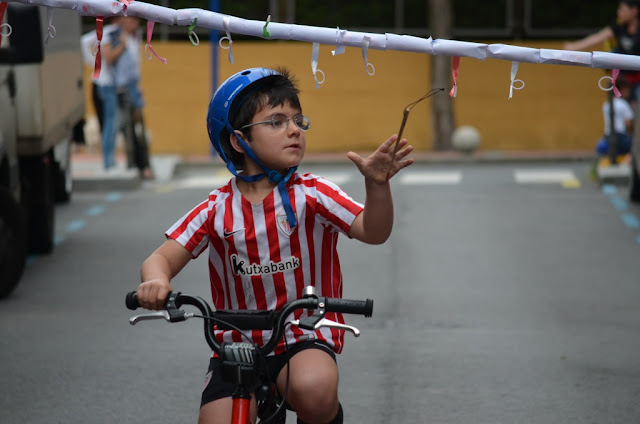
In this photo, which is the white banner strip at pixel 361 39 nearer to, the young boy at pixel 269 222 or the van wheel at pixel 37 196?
the young boy at pixel 269 222

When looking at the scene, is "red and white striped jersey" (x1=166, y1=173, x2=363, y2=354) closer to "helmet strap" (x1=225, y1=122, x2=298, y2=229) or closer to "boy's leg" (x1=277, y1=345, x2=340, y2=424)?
"helmet strap" (x1=225, y1=122, x2=298, y2=229)

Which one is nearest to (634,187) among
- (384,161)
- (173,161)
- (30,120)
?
(30,120)

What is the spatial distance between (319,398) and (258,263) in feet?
1.81

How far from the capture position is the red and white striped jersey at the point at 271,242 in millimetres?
3928

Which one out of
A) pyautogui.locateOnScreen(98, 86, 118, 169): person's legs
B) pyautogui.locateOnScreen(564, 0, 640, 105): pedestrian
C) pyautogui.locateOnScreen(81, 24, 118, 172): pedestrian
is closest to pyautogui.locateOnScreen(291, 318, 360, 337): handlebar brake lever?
pyautogui.locateOnScreen(564, 0, 640, 105): pedestrian

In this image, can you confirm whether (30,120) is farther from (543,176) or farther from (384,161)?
(543,176)

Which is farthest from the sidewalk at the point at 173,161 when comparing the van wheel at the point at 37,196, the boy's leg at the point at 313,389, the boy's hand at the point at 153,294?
the boy's hand at the point at 153,294

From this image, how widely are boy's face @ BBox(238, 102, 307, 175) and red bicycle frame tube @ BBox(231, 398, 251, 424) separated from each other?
2.83 feet

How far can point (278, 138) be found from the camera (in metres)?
3.87

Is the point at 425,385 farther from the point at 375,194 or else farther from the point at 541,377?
the point at 375,194

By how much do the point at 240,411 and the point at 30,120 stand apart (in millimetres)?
6500

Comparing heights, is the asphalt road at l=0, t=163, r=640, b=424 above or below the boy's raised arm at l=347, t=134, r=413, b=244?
below

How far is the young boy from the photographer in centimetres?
382

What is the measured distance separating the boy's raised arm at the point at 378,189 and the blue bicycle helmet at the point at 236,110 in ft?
0.81
